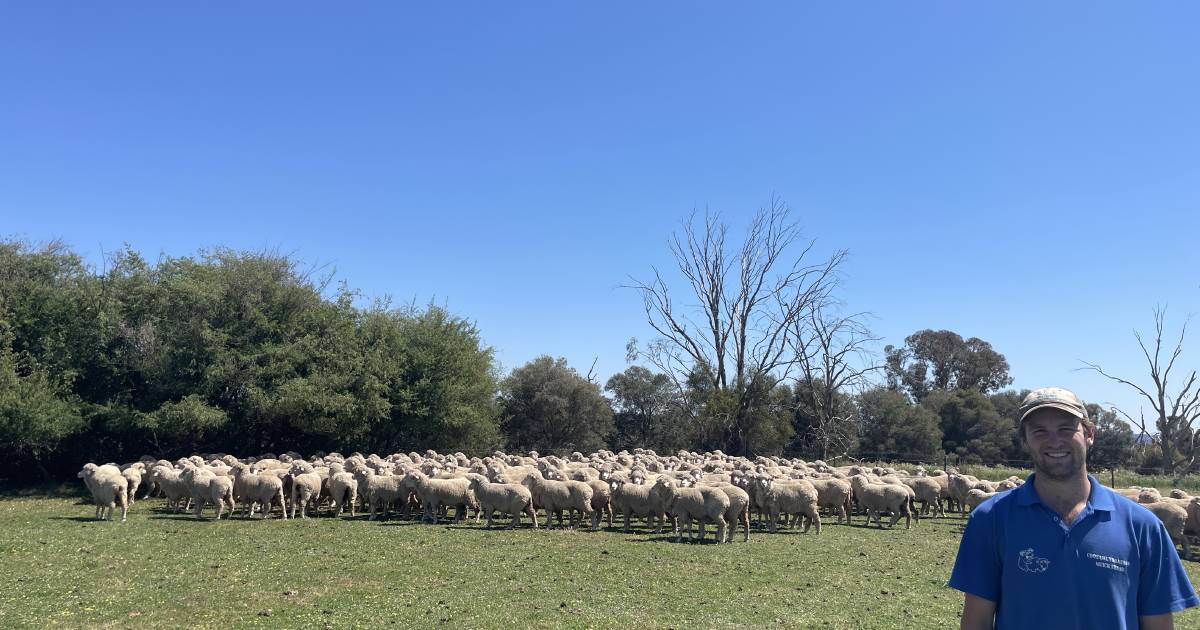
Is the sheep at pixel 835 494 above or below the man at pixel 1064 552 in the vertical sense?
below

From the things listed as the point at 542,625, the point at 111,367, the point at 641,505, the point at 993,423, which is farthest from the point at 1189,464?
the point at 111,367

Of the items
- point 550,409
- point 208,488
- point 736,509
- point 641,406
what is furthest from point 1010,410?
point 208,488

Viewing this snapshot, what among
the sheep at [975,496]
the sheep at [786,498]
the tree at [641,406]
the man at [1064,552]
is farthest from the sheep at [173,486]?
the tree at [641,406]

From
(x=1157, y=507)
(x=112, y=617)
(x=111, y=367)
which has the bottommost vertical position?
(x=112, y=617)

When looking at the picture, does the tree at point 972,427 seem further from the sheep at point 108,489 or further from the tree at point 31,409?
the tree at point 31,409

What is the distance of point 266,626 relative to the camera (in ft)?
30.9

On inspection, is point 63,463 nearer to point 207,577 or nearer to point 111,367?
point 111,367

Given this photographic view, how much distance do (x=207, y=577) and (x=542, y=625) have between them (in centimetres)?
647

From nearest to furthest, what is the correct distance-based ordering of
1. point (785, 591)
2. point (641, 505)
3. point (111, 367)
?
point (785, 591) < point (641, 505) < point (111, 367)

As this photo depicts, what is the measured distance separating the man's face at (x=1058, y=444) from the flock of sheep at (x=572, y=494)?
46.3 ft

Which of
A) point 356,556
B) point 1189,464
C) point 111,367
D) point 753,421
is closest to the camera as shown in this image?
point 356,556

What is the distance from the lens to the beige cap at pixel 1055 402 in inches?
143

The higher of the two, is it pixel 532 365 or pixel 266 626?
pixel 532 365

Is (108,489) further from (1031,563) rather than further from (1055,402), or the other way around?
(1055,402)
